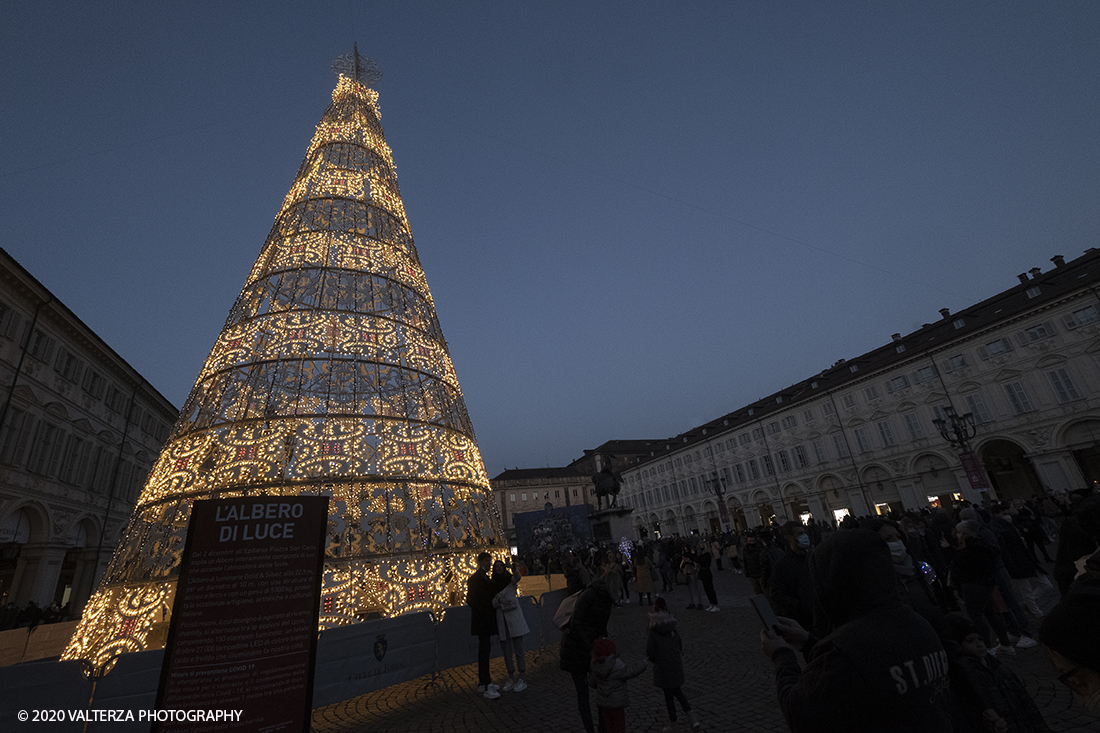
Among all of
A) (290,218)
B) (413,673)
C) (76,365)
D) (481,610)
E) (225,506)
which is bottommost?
(413,673)

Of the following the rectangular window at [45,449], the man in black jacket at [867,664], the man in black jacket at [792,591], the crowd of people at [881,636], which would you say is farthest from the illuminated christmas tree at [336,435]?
the rectangular window at [45,449]

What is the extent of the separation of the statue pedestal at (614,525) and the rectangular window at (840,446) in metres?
24.1

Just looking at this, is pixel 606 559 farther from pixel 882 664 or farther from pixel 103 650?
pixel 882 664

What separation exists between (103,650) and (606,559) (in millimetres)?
8915

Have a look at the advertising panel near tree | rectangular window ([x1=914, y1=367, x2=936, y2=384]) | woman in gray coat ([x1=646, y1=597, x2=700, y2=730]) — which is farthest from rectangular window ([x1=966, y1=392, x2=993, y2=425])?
the advertising panel near tree

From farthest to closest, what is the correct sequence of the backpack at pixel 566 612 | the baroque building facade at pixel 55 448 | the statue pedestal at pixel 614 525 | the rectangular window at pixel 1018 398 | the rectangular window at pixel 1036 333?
the rectangular window at pixel 1018 398, the rectangular window at pixel 1036 333, the statue pedestal at pixel 614 525, the baroque building facade at pixel 55 448, the backpack at pixel 566 612

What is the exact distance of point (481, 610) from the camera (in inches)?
247

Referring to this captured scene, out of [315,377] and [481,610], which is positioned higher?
[315,377]

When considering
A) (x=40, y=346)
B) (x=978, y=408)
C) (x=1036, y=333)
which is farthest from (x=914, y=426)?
(x=40, y=346)

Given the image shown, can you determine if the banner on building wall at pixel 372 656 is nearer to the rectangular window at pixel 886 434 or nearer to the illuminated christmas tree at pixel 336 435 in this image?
the illuminated christmas tree at pixel 336 435

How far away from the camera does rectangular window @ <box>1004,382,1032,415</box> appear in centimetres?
2750

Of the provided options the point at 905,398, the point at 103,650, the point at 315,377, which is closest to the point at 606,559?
the point at 315,377

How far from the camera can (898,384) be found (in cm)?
3353

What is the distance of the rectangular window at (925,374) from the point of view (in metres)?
31.7
